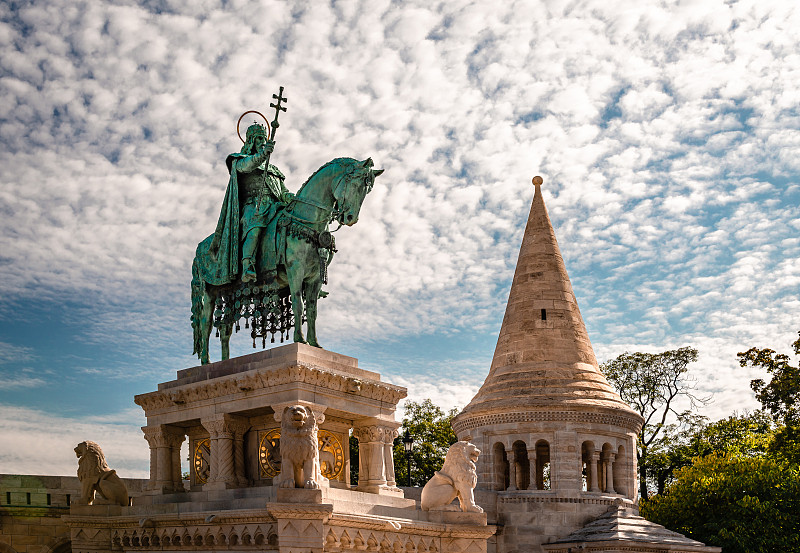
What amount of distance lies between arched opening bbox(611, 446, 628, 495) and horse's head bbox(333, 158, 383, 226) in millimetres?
13094

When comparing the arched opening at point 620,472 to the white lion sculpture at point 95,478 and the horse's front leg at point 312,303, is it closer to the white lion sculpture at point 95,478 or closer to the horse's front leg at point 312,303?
the horse's front leg at point 312,303

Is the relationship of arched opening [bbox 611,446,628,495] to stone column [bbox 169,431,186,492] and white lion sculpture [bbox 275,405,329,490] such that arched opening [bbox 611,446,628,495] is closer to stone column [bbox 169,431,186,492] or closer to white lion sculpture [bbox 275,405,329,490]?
stone column [bbox 169,431,186,492]

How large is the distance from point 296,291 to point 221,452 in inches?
123

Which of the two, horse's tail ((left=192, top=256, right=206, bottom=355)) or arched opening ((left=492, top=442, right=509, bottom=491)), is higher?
horse's tail ((left=192, top=256, right=206, bottom=355))

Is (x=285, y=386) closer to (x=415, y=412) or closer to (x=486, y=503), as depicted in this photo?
(x=486, y=503)

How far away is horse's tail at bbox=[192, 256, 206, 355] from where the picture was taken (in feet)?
62.1

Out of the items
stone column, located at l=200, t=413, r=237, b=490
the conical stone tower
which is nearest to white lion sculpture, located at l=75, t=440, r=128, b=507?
stone column, located at l=200, t=413, r=237, b=490

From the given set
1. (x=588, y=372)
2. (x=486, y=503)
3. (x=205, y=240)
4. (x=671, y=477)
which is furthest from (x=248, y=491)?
(x=671, y=477)

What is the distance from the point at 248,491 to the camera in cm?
1659

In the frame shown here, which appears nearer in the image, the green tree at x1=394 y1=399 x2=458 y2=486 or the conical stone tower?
the conical stone tower

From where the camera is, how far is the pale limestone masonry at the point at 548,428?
1011 inches

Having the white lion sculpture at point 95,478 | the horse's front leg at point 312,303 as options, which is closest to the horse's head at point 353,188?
the horse's front leg at point 312,303

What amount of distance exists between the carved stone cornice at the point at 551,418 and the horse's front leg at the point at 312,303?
10295mm

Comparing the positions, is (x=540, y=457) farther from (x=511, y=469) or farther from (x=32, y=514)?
(x=32, y=514)
